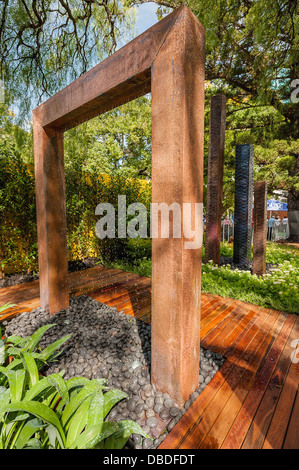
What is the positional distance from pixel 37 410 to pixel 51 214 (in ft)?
6.68

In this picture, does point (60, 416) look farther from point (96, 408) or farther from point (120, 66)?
point (120, 66)

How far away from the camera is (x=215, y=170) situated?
455 centimetres

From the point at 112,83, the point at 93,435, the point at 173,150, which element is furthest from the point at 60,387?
the point at 112,83

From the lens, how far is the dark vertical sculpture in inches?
186

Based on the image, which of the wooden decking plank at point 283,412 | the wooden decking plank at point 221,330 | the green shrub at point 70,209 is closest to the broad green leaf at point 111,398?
the wooden decking plank at point 283,412

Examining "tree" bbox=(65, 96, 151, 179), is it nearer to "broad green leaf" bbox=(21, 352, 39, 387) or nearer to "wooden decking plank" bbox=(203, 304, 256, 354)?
"wooden decking plank" bbox=(203, 304, 256, 354)

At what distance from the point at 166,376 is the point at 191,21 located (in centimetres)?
221

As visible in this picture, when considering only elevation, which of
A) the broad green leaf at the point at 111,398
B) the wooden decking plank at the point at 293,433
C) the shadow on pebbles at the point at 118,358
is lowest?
the wooden decking plank at the point at 293,433

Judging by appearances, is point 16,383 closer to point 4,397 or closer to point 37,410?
point 4,397

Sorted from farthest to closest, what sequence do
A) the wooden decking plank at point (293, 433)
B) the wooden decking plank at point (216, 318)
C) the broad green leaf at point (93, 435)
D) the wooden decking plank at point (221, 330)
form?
1. the wooden decking plank at point (216, 318)
2. the wooden decking plank at point (221, 330)
3. the wooden decking plank at point (293, 433)
4. the broad green leaf at point (93, 435)

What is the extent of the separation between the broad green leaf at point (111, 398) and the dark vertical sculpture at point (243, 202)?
4000 millimetres

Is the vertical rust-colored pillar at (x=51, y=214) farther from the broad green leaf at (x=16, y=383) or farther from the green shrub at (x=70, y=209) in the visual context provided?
the green shrub at (x=70, y=209)

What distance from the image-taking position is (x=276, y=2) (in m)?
3.07

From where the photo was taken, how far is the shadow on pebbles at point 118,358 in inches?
→ 56.6
